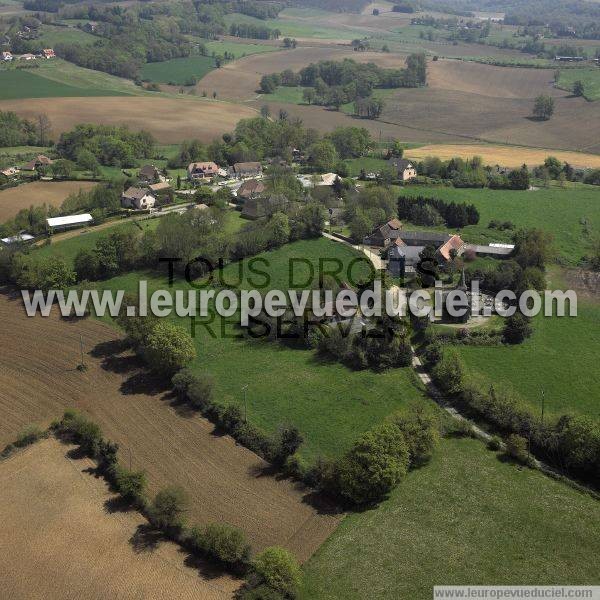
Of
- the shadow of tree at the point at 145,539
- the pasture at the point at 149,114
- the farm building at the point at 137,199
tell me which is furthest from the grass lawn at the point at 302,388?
the pasture at the point at 149,114

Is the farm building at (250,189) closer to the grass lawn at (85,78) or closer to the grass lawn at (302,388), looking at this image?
the grass lawn at (302,388)

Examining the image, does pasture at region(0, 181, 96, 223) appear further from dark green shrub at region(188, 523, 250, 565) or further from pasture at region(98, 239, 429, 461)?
dark green shrub at region(188, 523, 250, 565)

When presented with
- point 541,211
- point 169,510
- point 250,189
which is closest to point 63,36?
point 250,189

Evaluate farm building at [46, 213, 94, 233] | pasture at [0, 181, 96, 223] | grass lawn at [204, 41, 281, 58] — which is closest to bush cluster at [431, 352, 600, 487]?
farm building at [46, 213, 94, 233]

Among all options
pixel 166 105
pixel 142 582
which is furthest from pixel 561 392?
pixel 166 105

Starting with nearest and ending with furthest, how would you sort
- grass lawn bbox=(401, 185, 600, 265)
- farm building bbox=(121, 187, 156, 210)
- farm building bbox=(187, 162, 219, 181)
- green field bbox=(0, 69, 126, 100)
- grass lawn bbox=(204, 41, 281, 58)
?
grass lawn bbox=(401, 185, 600, 265) → farm building bbox=(121, 187, 156, 210) → farm building bbox=(187, 162, 219, 181) → green field bbox=(0, 69, 126, 100) → grass lawn bbox=(204, 41, 281, 58)

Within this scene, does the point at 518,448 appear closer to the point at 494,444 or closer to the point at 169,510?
the point at 494,444
